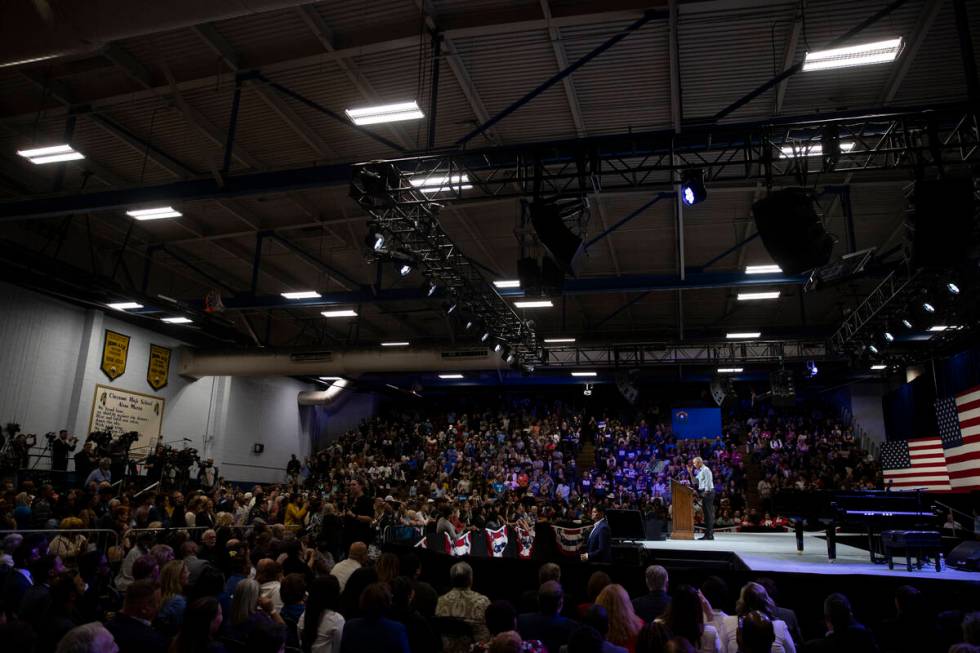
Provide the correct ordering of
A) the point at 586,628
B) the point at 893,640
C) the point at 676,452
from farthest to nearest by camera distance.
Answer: the point at 676,452, the point at 893,640, the point at 586,628

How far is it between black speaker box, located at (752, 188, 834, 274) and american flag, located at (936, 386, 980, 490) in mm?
11518

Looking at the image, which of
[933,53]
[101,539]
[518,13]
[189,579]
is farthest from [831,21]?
[101,539]

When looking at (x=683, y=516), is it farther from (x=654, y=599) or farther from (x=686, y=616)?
(x=686, y=616)

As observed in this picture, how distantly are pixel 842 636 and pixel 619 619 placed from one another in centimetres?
144

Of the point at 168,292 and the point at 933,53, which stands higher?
the point at 933,53

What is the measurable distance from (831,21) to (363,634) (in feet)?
29.4

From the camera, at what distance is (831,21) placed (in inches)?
324

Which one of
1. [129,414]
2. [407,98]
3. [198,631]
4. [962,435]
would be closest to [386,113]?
[407,98]

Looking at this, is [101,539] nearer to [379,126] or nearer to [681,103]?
[379,126]

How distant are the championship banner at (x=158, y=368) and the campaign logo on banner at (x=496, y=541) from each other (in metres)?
12.3

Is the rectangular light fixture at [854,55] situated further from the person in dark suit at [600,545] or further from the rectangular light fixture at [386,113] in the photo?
the person in dark suit at [600,545]

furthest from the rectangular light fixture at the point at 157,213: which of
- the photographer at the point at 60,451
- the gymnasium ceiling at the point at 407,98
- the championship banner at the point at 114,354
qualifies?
the championship banner at the point at 114,354

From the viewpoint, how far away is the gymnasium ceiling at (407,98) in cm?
832

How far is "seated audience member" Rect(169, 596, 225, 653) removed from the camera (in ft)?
11.4
